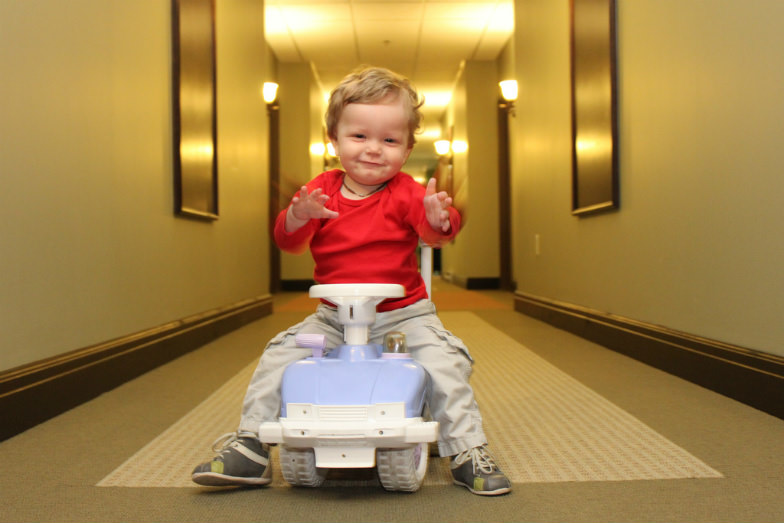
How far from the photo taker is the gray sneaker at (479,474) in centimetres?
114

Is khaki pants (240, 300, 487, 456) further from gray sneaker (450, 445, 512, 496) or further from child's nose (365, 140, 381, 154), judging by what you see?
child's nose (365, 140, 381, 154)

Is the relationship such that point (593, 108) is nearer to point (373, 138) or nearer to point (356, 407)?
point (373, 138)

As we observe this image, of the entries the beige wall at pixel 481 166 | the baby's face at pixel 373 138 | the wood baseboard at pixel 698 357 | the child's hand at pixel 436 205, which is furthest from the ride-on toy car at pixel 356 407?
the beige wall at pixel 481 166

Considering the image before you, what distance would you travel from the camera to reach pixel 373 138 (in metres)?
1.24

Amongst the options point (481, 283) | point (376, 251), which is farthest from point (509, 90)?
point (376, 251)

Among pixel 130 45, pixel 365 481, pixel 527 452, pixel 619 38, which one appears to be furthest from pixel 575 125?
pixel 365 481

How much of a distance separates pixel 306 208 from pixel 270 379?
31cm

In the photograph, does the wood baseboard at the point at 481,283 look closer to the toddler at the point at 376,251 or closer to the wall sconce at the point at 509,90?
the wall sconce at the point at 509,90

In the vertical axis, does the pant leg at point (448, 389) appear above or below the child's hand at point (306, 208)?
below

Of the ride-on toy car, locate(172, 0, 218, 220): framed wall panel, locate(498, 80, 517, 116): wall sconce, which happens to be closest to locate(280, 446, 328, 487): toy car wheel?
the ride-on toy car

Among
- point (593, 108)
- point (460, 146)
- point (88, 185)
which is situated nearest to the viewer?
point (88, 185)

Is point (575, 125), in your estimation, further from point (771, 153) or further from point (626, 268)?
point (771, 153)

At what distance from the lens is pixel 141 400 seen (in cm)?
194

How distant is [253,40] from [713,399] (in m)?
3.65
